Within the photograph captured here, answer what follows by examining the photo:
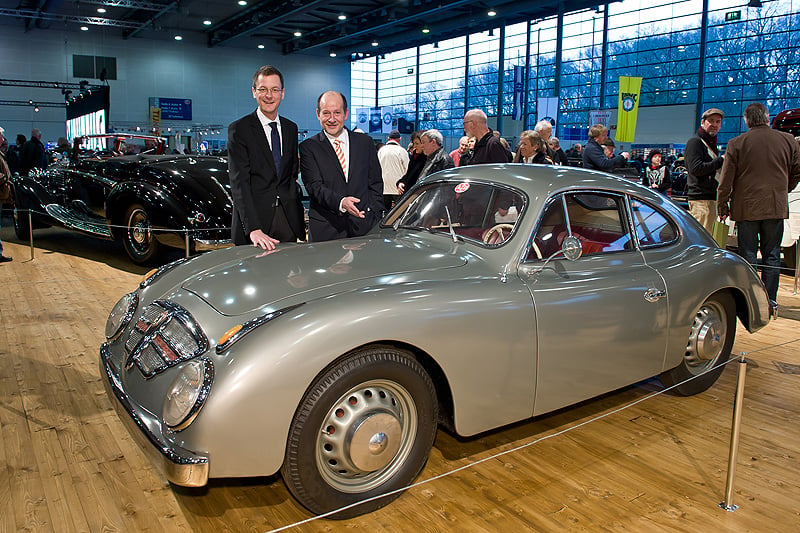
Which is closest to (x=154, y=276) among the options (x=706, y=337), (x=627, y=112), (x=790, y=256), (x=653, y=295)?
(x=653, y=295)

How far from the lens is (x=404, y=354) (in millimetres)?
2410

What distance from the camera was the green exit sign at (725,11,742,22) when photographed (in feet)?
66.4

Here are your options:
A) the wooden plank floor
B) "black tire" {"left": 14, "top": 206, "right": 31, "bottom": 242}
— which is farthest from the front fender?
"black tire" {"left": 14, "top": 206, "right": 31, "bottom": 242}

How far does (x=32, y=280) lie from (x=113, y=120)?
2464 cm

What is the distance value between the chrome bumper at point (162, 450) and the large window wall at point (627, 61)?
16.1m

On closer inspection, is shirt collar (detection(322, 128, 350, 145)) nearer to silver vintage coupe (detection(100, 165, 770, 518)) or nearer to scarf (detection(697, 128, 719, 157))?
silver vintage coupe (detection(100, 165, 770, 518))

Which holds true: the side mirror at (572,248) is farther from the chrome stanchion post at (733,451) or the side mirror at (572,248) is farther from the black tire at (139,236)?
the black tire at (139,236)

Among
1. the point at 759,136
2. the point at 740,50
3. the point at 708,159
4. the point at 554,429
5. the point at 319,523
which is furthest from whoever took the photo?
the point at 740,50

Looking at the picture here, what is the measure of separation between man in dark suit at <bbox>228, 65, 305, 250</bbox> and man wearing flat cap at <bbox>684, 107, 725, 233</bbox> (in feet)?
13.5

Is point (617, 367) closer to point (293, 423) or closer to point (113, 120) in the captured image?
point (293, 423)

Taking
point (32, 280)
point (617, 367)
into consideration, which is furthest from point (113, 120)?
point (617, 367)

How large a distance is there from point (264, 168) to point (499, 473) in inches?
88.3

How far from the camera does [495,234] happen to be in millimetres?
3059

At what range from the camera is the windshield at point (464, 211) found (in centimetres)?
309
